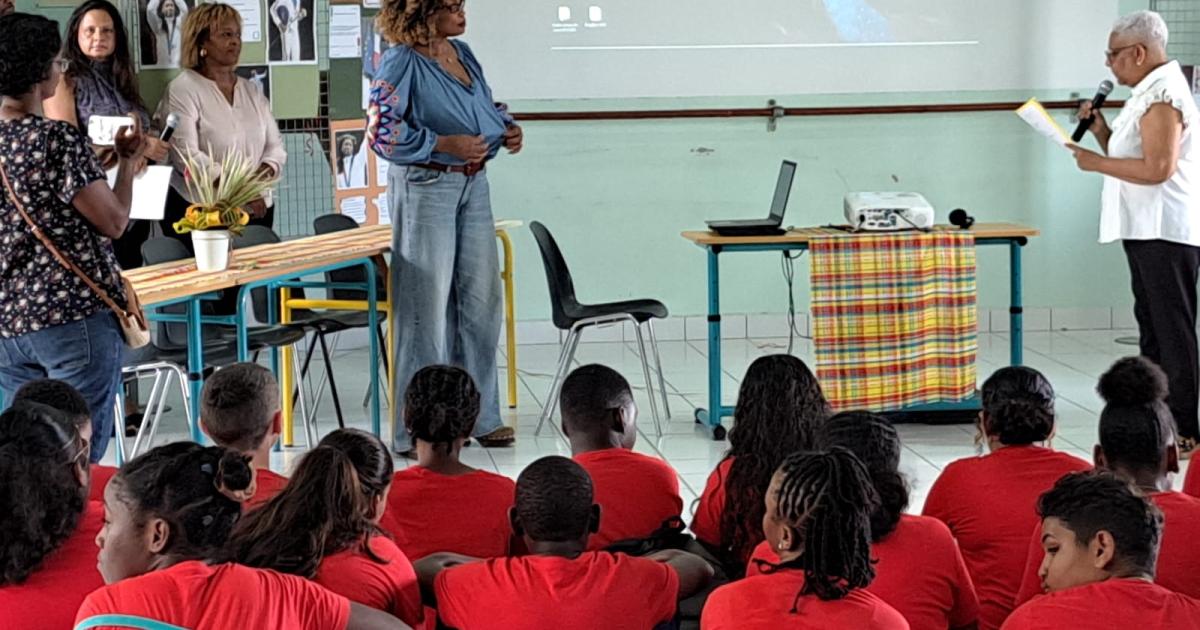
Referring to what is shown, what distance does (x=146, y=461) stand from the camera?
2.20m

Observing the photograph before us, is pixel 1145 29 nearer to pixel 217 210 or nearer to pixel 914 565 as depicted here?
pixel 217 210

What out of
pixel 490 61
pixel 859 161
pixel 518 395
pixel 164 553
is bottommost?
pixel 518 395

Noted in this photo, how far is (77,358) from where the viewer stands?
3.62 meters

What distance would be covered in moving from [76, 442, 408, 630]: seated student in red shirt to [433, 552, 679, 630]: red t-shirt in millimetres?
255

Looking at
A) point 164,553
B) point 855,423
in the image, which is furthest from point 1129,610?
point 164,553

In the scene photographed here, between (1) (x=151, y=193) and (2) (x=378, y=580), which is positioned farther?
(1) (x=151, y=193)

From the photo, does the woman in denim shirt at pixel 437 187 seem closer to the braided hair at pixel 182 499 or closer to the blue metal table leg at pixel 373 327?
the blue metal table leg at pixel 373 327

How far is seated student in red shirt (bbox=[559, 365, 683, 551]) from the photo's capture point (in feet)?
10.1

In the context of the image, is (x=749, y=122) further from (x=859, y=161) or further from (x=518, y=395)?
(x=518, y=395)

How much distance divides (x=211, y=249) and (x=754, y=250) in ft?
6.42

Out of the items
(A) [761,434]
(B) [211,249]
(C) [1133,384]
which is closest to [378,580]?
(A) [761,434]

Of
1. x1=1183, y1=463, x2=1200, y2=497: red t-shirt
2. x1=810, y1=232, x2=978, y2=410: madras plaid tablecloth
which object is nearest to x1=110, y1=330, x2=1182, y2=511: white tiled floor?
x1=810, y1=232, x2=978, y2=410: madras plaid tablecloth

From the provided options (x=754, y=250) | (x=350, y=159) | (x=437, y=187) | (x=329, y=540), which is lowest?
(x=329, y=540)

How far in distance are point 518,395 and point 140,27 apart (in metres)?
2.24
